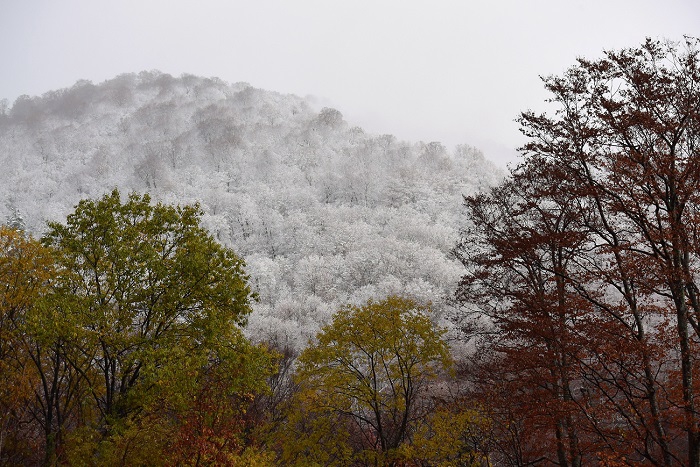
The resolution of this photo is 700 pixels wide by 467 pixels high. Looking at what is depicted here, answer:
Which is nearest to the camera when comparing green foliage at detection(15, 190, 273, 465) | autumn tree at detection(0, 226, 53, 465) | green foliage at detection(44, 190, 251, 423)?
green foliage at detection(15, 190, 273, 465)

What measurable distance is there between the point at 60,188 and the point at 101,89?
8139 cm

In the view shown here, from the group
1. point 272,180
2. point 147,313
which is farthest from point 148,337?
point 272,180

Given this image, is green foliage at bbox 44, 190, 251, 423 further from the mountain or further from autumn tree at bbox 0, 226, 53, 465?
the mountain

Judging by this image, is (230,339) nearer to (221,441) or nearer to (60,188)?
(221,441)

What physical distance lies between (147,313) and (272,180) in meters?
124

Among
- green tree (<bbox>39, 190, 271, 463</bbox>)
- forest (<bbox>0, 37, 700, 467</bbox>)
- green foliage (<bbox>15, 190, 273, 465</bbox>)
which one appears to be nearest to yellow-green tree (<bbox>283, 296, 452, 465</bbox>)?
forest (<bbox>0, 37, 700, 467</bbox>)

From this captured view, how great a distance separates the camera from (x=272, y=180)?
135125 mm

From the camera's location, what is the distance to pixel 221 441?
11516 mm

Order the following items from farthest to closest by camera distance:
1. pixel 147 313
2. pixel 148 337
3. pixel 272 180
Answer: pixel 272 180 < pixel 147 313 < pixel 148 337

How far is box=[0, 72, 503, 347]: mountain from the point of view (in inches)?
2864

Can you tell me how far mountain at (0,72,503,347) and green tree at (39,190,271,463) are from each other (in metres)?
39.4

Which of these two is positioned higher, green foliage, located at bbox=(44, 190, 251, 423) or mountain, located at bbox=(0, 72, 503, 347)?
mountain, located at bbox=(0, 72, 503, 347)

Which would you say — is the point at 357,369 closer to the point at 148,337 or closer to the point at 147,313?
the point at 148,337

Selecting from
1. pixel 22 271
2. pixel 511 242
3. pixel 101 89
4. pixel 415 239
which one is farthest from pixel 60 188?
pixel 511 242
